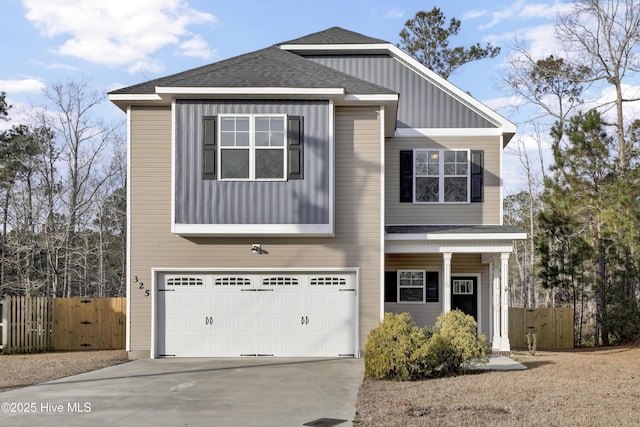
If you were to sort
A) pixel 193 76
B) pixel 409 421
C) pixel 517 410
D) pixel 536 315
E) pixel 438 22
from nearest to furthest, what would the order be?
pixel 409 421
pixel 517 410
pixel 193 76
pixel 536 315
pixel 438 22

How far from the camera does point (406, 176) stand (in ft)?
61.9

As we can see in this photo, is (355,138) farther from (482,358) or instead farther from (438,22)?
(438,22)

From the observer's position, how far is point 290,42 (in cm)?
2014

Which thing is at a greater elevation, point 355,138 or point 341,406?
point 355,138

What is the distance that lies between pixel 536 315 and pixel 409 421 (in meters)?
15.2

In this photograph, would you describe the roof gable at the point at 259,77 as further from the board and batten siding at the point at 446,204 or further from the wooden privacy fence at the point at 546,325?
the wooden privacy fence at the point at 546,325

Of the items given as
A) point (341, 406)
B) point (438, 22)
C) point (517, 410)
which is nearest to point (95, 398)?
point (341, 406)

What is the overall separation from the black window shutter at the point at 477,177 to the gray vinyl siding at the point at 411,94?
87cm

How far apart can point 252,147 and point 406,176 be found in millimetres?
5103

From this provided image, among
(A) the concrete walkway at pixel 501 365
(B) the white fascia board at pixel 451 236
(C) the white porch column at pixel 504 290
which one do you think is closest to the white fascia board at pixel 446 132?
(B) the white fascia board at pixel 451 236

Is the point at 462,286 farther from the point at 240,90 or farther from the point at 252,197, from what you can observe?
the point at 240,90

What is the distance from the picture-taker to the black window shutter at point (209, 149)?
1546 cm

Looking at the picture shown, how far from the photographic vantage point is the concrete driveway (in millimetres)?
9047

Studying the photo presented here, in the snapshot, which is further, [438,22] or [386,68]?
[438,22]
